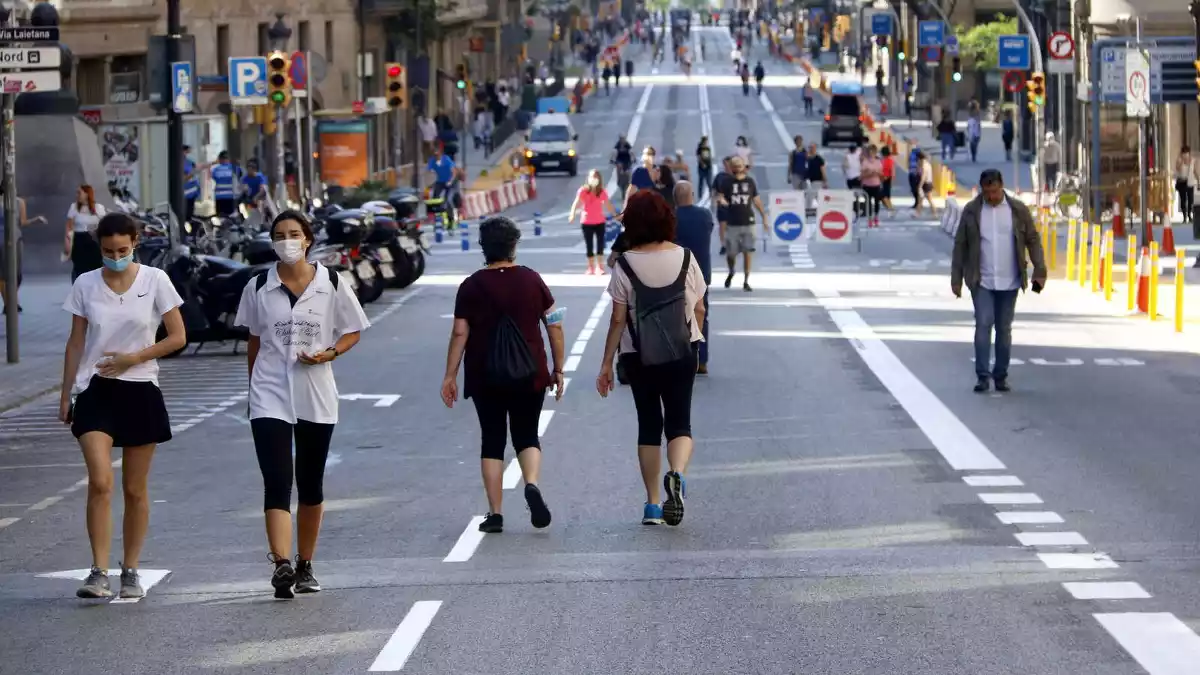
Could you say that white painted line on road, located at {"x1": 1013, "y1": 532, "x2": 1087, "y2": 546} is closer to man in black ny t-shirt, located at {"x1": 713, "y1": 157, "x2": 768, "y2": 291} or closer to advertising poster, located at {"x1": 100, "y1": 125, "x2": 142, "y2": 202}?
man in black ny t-shirt, located at {"x1": 713, "y1": 157, "x2": 768, "y2": 291}

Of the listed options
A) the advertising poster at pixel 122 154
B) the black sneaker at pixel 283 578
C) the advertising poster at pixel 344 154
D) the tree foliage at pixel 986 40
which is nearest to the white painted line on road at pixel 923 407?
the black sneaker at pixel 283 578

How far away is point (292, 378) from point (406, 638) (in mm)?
1489

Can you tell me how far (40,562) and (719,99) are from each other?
107094 millimetres

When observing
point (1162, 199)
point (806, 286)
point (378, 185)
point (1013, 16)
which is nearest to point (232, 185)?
point (378, 185)

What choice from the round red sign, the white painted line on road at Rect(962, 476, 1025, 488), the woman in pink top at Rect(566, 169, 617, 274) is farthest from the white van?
the white painted line on road at Rect(962, 476, 1025, 488)

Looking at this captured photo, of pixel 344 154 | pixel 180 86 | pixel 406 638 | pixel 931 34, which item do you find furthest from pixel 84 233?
pixel 931 34

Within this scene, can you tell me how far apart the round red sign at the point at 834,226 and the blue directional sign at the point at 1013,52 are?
17371 millimetres

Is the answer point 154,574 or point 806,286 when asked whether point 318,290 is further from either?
point 806,286

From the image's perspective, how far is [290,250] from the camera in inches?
396

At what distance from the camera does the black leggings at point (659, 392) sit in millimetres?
12000

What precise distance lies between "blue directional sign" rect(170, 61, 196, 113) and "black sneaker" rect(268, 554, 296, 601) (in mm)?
19775

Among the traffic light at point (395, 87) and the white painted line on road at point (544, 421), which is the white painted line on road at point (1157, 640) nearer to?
the white painted line on road at point (544, 421)

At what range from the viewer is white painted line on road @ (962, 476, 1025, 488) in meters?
13.3

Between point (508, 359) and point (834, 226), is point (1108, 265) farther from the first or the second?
point (508, 359)
